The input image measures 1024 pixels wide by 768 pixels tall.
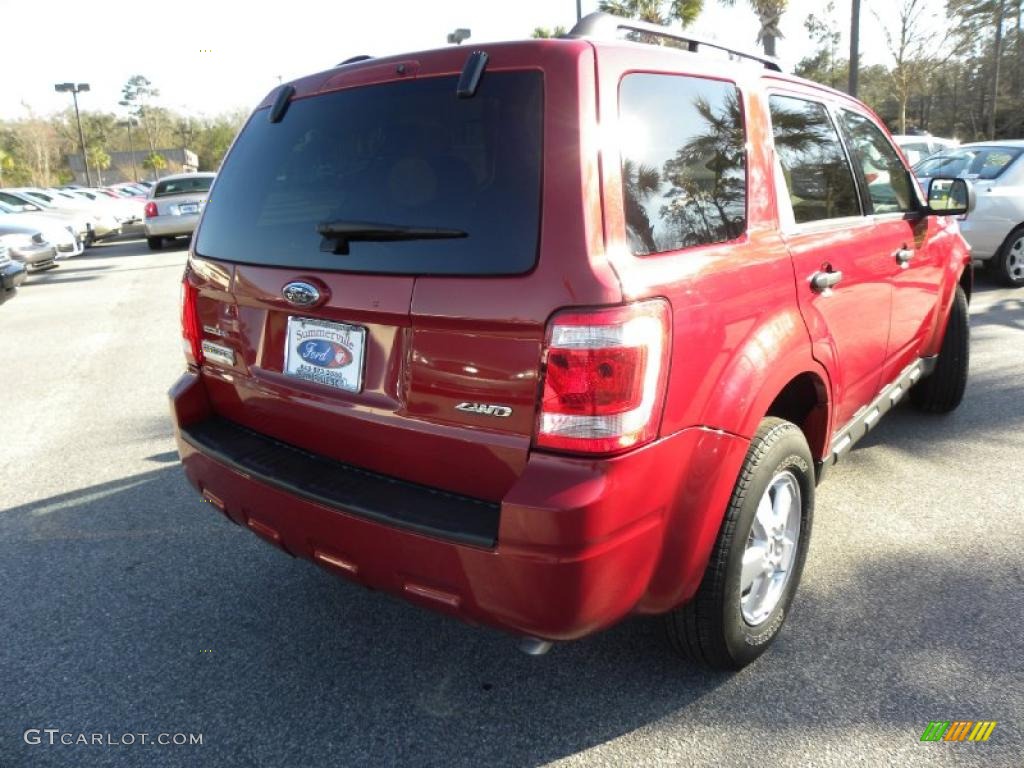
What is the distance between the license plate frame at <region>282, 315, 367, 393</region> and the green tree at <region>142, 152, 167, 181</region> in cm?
6810

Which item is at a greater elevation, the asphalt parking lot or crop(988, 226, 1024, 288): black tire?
crop(988, 226, 1024, 288): black tire

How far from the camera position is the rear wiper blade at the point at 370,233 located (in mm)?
2004

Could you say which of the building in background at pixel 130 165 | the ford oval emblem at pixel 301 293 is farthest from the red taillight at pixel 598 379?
the building in background at pixel 130 165

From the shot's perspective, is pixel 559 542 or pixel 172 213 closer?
pixel 559 542

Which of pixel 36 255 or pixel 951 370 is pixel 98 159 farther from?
pixel 951 370

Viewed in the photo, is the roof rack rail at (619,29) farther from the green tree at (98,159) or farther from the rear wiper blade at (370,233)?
the green tree at (98,159)

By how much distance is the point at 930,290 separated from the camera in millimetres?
3934

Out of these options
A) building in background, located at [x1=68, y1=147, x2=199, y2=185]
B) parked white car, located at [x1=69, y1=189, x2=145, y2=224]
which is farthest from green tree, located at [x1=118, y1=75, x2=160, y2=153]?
parked white car, located at [x1=69, y1=189, x2=145, y2=224]

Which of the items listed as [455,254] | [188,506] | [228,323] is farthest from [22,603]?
[455,254]

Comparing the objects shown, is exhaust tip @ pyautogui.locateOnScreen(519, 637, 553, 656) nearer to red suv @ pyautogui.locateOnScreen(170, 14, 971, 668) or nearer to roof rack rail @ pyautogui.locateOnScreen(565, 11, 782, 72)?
red suv @ pyautogui.locateOnScreen(170, 14, 971, 668)

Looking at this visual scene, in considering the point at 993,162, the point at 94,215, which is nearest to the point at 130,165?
the point at 94,215

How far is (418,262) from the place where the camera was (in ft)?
6.60

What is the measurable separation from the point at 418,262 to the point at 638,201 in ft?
1.96

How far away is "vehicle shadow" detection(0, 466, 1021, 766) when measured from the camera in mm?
Answer: 2252
